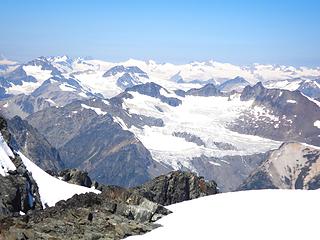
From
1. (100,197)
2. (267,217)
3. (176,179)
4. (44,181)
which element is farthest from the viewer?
(176,179)

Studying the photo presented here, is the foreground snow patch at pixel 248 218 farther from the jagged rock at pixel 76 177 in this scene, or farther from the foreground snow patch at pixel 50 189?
the jagged rock at pixel 76 177

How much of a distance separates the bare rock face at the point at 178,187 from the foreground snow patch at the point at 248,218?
57717 millimetres

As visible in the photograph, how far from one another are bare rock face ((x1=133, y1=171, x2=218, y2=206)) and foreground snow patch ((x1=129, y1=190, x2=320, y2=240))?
189ft

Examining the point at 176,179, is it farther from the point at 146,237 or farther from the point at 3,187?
the point at 146,237

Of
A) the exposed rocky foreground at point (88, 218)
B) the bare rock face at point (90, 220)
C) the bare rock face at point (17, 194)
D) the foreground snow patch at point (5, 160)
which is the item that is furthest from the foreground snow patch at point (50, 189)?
the bare rock face at point (90, 220)

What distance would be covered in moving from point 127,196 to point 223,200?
8040 millimetres

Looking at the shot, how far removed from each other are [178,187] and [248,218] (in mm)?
71984

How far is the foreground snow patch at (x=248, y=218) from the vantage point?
33.8m

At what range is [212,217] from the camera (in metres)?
38.5

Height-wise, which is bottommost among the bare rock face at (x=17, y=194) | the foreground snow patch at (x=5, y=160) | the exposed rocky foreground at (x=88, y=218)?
the bare rock face at (x=17, y=194)

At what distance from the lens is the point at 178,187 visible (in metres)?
109

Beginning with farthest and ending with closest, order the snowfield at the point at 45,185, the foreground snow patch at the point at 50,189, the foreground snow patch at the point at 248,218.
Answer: the foreground snow patch at the point at 50,189 → the snowfield at the point at 45,185 → the foreground snow patch at the point at 248,218

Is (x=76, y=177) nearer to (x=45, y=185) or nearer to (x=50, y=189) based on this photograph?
(x=45, y=185)

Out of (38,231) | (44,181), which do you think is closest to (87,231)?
(38,231)
